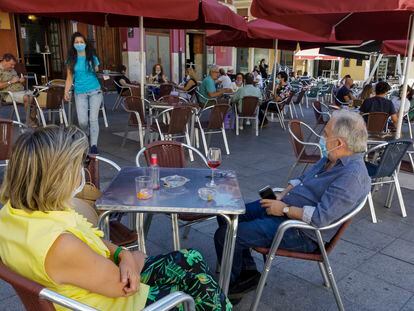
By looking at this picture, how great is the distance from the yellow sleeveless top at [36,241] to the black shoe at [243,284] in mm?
1075

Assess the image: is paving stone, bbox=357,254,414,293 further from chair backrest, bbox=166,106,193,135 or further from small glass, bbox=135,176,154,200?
chair backrest, bbox=166,106,193,135

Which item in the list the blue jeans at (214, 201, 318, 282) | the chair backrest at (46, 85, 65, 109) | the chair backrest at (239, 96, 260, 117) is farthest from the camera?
the chair backrest at (239, 96, 260, 117)

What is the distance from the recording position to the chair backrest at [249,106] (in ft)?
23.4

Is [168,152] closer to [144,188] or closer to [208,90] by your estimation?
[144,188]

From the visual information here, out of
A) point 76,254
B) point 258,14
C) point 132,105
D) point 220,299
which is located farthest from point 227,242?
point 132,105

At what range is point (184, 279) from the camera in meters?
1.72

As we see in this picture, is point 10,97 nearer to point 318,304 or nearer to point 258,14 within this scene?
point 258,14

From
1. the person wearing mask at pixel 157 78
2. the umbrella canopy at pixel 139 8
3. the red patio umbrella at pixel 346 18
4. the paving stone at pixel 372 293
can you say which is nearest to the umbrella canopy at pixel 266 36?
the umbrella canopy at pixel 139 8

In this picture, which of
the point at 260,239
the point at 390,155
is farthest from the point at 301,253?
the point at 390,155

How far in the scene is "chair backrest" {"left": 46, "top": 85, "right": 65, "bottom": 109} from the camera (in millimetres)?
6219

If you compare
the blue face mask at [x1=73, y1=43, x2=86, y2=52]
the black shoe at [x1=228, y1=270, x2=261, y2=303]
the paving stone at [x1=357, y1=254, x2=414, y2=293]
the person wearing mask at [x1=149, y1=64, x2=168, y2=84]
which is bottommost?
the paving stone at [x1=357, y1=254, x2=414, y2=293]

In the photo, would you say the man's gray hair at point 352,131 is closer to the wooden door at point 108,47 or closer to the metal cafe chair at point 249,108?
the metal cafe chair at point 249,108

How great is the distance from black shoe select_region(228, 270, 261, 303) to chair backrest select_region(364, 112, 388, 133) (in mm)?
3573

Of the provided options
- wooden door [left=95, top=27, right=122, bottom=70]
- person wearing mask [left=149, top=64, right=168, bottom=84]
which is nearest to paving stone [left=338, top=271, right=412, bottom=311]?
person wearing mask [left=149, top=64, right=168, bottom=84]
